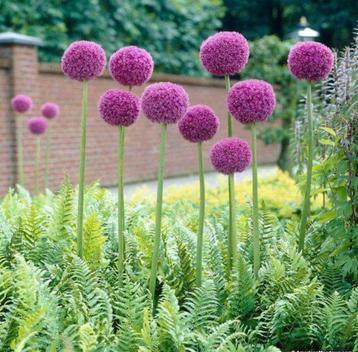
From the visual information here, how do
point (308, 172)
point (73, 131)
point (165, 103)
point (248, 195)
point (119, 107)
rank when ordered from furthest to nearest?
1. point (73, 131)
2. point (248, 195)
3. point (308, 172)
4. point (119, 107)
5. point (165, 103)

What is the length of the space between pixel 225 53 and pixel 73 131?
1152 cm

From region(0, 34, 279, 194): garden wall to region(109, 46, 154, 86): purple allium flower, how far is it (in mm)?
9095

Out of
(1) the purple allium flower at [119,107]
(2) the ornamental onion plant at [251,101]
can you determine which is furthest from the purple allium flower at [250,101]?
(1) the purple allium flower at [119,107]

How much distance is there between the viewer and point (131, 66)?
117 inches

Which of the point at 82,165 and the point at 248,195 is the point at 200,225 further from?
the point at 248,195

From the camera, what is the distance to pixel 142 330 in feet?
8.08

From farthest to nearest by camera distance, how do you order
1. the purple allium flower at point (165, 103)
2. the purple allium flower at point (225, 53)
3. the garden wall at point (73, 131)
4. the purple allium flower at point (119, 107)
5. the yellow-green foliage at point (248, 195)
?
the garden wall at point (73, 131) → the yellow-green foliage at point (248, 195) → the purple allium flower at point (225, 53) → the purple allium flower at point (119, 107) → the purple allium flower at point (165, 103)

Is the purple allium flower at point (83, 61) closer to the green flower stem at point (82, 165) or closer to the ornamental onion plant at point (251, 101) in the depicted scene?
the green flower stem at point (82, 165)

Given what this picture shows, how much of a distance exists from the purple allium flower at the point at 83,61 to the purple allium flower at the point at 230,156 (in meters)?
0.62

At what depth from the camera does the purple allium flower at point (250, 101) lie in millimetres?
2834

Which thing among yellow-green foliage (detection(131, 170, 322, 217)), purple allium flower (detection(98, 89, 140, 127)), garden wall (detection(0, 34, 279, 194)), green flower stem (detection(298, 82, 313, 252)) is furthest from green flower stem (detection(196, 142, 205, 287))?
garden wall (detection(0, 34, 279, 194))

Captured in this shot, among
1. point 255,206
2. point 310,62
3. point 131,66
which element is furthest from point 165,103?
point 310,62

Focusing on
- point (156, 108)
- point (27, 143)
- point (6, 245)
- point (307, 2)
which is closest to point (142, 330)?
point (156, 108)

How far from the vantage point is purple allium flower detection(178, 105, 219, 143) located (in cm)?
289
